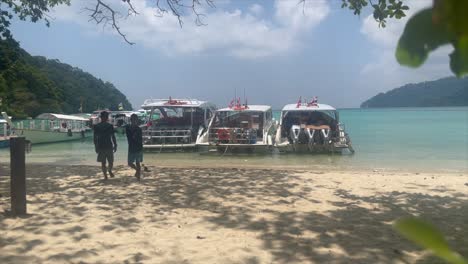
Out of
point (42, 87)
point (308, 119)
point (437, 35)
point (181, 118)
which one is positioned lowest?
point (437, 35)

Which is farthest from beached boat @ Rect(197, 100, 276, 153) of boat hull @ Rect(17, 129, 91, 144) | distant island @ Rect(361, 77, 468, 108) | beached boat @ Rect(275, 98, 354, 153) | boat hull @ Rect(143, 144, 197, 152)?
distant island @ Rect(361, 77, 468, 108)

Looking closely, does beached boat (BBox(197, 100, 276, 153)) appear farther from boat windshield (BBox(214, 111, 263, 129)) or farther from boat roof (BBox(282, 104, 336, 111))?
boat roof (BBox(282, 104, 336, 111))

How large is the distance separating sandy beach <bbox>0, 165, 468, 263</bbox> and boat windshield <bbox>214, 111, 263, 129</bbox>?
363 inches

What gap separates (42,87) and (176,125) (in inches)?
1246

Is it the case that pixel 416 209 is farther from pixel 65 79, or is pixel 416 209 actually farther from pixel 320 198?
pixel 65 79

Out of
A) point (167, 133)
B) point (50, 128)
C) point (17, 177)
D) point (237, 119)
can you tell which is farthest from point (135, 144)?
point (50, 128)

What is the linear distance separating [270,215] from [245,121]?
41.6ft

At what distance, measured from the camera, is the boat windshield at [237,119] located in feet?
60.3

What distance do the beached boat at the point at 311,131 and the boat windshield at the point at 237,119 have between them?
3.61ft

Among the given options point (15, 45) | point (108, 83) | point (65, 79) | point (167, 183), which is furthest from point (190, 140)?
point (108, 83)

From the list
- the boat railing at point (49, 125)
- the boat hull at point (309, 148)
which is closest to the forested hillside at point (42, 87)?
the boat railing at point (49, 125)

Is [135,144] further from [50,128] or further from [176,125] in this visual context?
[50,128]

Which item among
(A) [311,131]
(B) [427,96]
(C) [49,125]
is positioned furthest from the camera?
(B) [427,96]

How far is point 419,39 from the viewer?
0.60 meters
